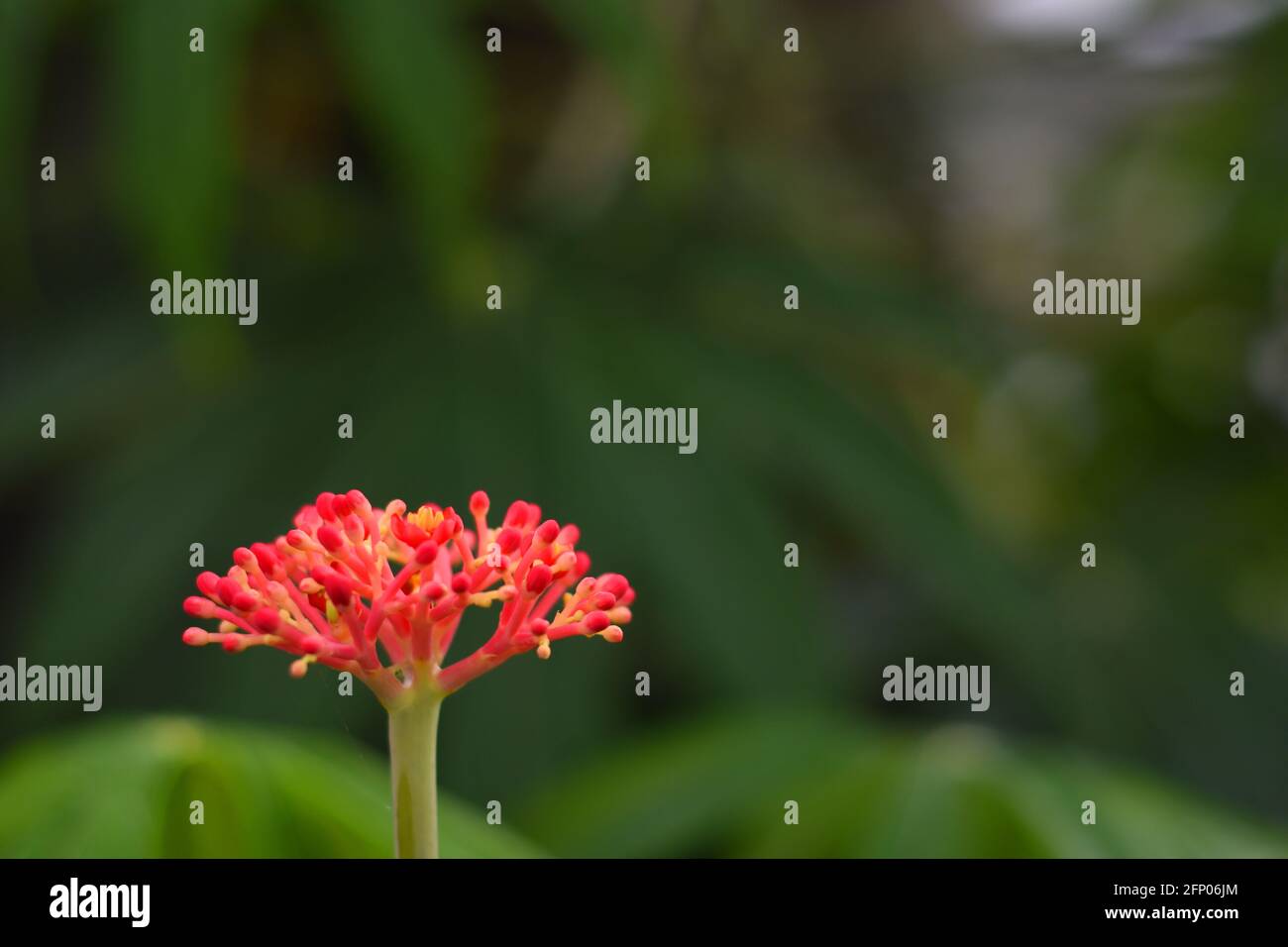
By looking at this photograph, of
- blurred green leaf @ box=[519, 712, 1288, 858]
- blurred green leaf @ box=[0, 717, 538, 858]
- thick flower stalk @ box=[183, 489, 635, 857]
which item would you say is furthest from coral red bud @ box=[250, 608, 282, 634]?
blurred green leaf @ box=[519, 712, 1288, 858]

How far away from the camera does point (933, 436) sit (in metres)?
1.62

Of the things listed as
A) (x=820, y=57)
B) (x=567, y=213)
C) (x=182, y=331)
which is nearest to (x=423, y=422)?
(x=182, y=331)

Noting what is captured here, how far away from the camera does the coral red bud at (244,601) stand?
1.26ft

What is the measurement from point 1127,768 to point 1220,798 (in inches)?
8.1

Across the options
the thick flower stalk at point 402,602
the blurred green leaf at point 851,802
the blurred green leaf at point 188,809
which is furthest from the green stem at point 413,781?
the blurred green leaf at point 851,802

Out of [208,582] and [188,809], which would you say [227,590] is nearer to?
[208,582]

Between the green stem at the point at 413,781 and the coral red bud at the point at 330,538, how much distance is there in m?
0.05

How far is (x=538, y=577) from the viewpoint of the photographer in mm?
399

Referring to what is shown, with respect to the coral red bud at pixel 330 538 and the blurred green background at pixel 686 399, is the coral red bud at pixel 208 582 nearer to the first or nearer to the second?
the coral red bud at pixel 330 538

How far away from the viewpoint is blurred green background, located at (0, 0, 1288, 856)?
33.8 inches

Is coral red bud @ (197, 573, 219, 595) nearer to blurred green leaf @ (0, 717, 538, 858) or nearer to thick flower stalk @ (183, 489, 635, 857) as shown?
thick flower stalk @ (183, 489, 635, 857)

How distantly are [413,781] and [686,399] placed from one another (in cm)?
83
